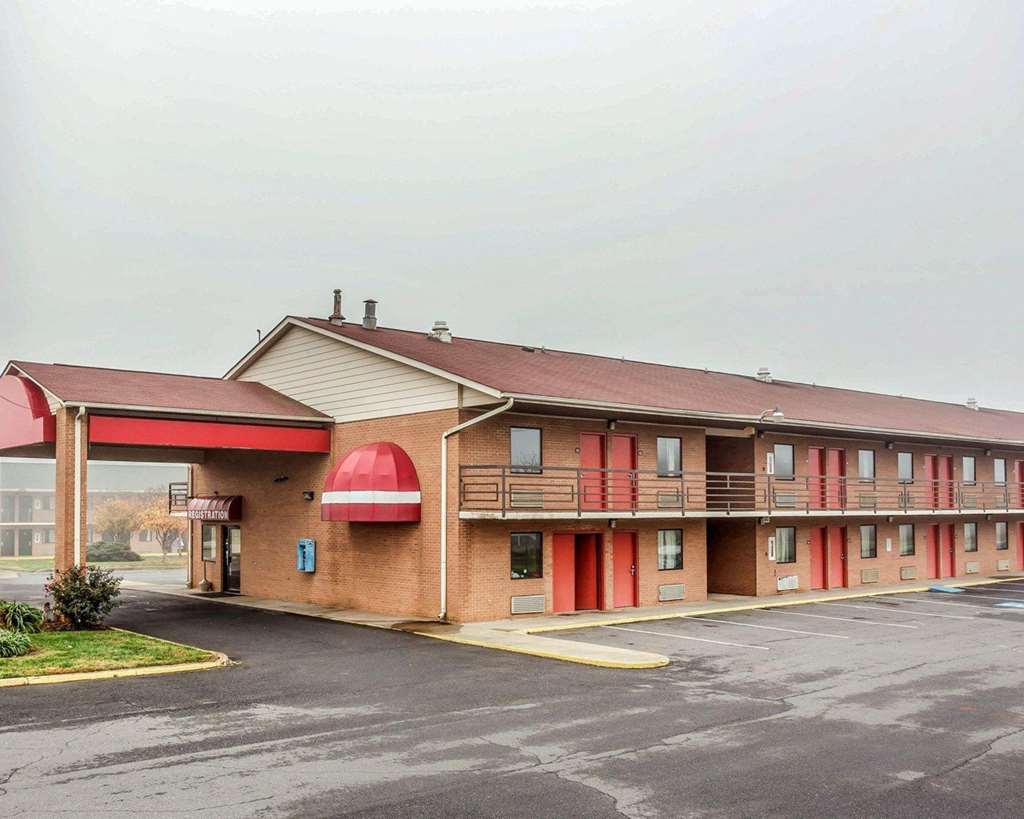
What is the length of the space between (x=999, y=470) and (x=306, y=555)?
2906 centimetres

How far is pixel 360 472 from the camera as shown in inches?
926

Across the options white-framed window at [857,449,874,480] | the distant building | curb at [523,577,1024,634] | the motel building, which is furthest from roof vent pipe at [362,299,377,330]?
the distant building

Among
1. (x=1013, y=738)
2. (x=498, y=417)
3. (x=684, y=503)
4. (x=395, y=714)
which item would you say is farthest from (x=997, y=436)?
(x=395, y=714)

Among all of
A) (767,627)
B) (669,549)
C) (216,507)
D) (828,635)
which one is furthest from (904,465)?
(216,507)

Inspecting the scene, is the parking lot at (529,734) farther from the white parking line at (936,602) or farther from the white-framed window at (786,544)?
the white-framed window at (786,544)

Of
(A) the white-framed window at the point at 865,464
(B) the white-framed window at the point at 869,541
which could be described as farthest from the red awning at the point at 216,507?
(B) the white-framed window at the point at 869,541

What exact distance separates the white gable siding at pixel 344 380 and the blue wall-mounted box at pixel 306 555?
3.57 m

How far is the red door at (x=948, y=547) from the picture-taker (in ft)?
124

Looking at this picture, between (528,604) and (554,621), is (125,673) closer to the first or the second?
(554,621)

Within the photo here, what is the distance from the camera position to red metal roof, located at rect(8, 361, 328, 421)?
22.5m

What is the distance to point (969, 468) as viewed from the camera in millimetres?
39250

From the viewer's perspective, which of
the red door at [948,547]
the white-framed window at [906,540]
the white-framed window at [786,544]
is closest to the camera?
the white-framed window at [786,544]

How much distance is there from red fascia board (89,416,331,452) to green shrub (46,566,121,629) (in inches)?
117

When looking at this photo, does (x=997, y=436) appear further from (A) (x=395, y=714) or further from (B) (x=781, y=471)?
(A) (x=395, y=714)
